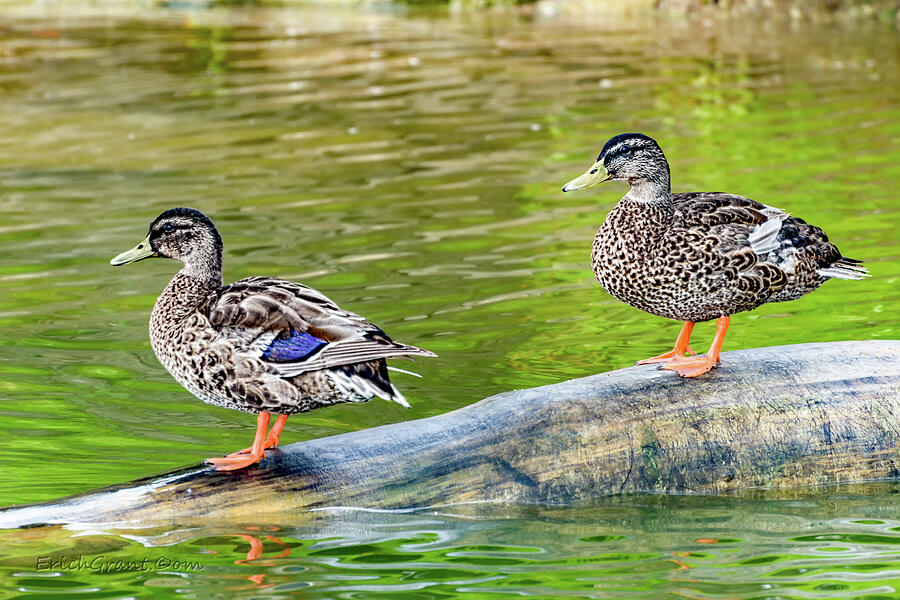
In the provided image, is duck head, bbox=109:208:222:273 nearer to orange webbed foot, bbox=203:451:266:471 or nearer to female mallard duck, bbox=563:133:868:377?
orange webbed foot, bbox=203:451:266:471

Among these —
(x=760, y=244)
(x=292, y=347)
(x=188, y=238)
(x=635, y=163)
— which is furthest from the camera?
(x=635, y=163)

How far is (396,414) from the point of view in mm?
8461

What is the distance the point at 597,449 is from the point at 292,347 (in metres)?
1.53

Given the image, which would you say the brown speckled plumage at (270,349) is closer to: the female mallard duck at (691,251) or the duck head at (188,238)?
the duck head at (188,238)

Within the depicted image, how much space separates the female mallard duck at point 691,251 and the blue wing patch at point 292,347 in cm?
153

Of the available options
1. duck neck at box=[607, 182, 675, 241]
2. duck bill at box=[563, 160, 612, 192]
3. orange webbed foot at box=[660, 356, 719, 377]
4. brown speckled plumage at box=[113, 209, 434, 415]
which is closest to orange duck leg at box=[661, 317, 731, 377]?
orange webbed foot at box=[660, 356, 719, 377]

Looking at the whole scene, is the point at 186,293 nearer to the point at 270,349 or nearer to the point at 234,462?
the point at 270,349

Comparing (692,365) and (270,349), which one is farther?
(692,365)

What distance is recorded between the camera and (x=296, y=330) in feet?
19.3

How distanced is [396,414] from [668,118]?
10.8 metres

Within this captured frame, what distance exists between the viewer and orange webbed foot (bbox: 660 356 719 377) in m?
6.61

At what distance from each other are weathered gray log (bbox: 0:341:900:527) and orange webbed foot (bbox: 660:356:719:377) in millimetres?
40

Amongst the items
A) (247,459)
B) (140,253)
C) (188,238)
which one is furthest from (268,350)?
(140,253)

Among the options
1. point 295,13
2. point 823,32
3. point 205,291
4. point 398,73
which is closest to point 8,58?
point 398,73
